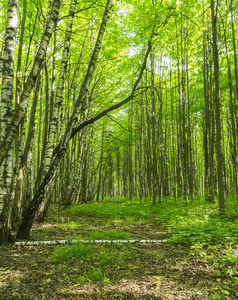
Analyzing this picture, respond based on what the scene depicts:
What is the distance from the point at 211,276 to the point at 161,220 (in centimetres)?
444

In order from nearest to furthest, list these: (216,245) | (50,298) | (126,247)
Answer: (50,298) → (216,245) → (126,247)

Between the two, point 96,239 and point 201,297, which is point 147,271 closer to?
point 201,297

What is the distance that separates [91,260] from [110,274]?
0.59m

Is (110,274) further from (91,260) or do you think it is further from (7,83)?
(7,83)

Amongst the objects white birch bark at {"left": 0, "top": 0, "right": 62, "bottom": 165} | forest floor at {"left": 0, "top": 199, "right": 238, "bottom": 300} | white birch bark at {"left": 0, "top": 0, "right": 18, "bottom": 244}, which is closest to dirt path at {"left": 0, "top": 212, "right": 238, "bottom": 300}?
forest floor at {"left": 0, "top": 199, "right": 238, "bottom": 300}

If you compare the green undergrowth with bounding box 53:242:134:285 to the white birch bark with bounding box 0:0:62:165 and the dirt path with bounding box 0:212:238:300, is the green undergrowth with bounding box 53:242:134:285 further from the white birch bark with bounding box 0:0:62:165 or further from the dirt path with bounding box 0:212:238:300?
the white birch bark with bounding box 0:0:62:165

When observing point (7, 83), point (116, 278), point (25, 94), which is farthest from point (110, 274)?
point (7, 83)

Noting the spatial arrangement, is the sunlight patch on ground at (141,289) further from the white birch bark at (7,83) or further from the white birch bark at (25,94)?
the white birch bark at (25,94)

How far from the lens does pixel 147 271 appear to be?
351 cm

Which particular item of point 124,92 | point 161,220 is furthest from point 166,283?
point 124,92

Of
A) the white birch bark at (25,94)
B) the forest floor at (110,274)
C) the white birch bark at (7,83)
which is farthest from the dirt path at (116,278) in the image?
the white birch bark at (25,94)

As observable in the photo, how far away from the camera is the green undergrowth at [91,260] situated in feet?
10.5

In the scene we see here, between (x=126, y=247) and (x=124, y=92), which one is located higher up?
(x=124, y=92)

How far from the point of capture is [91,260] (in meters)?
3.81
